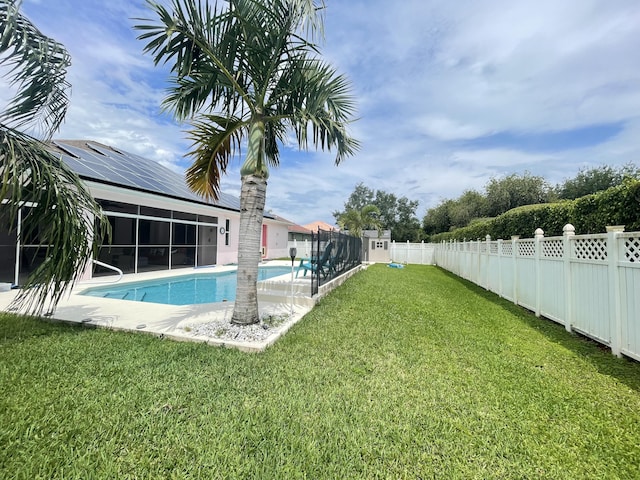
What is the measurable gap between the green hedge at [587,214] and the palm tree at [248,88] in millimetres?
4784

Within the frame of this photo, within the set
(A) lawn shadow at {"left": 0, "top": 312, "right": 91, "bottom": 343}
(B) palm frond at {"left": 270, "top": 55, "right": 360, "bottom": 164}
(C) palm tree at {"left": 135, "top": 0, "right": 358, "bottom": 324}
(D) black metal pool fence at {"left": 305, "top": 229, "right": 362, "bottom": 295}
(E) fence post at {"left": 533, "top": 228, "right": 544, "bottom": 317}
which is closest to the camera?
(C) palm tree at {"left": 135, "top": 0, "right": 358, "bottom": 324}

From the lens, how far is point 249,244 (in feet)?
17.1

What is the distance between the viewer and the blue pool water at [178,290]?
9.39 metres

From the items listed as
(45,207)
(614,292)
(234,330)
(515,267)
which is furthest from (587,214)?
(45,207)

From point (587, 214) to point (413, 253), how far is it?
21484mm

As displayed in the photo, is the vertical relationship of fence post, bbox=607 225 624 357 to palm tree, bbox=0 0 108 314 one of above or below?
below

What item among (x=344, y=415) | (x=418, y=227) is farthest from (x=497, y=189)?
(x=344, y=415)

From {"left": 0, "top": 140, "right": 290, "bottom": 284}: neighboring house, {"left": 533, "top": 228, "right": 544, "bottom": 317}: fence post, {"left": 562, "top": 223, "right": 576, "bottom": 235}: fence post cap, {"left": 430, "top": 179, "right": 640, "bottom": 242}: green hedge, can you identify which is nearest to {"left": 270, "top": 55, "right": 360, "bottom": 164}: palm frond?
{"left": 562, "top": 223, "right": 576, "bottom": 235}: fence post cap

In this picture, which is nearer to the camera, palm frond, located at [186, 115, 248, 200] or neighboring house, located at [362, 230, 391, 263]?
palm frond, located at [186, 115, 248, 200]

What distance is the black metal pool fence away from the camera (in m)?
8.40

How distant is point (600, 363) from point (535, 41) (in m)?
9.65

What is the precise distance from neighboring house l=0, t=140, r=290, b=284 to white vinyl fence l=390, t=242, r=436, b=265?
16.0 m

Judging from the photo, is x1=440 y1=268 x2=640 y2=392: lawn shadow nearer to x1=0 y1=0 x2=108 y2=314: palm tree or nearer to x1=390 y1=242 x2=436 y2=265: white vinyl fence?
x1=0 y1=0 x2=108 y2=314: palm tree

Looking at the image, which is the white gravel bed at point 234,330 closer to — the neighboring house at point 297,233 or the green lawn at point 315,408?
the green lawn at point 315,408
